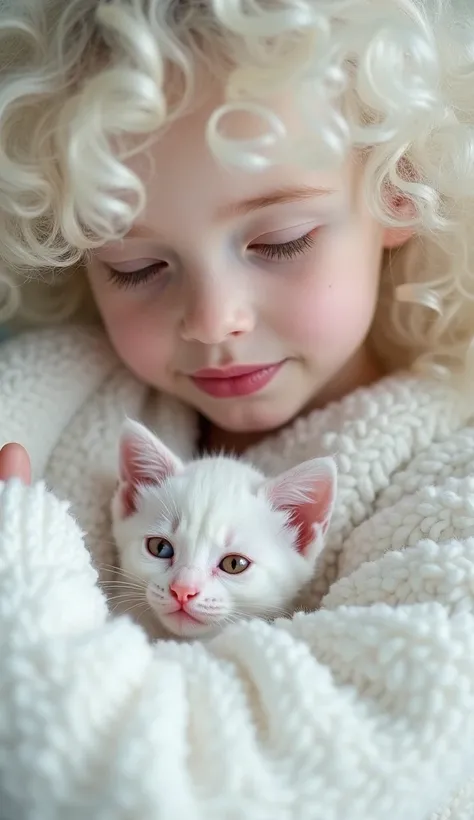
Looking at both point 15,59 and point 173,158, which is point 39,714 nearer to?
point 173,158

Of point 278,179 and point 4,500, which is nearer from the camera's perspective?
point 4,500

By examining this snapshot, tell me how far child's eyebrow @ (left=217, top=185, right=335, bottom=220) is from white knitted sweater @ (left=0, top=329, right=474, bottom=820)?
343 mm

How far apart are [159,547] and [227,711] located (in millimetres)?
275

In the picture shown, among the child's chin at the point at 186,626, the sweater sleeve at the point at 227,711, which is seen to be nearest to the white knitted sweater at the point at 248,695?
the sweater sleeve at the point at 227,711

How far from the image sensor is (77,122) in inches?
33.0

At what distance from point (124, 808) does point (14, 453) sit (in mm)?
378

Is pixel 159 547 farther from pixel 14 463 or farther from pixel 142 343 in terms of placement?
pixel 142 343

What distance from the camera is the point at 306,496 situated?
883 mm

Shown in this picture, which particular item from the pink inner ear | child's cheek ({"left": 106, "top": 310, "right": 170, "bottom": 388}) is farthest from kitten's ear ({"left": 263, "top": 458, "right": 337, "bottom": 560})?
child's cheek ({"left": 106, "top": 310, "right": 170, "bottom": 388})

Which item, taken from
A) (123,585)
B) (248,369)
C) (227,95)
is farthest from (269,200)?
(123,585)

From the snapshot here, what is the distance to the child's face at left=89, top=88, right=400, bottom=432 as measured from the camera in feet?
2.83

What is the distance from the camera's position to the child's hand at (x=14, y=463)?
80 centimetres

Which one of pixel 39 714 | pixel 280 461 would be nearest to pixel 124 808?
pixel 39 714

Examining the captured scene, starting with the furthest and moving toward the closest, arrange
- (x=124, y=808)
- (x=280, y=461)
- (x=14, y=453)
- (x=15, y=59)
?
(x=280, y=461), (x=15, y=59), (x=14, y=453), (x=124, y=808)
